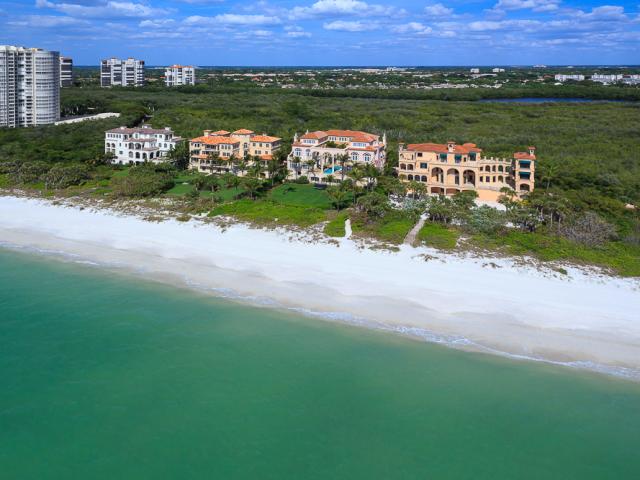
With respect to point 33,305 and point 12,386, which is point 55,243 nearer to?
point 33,305

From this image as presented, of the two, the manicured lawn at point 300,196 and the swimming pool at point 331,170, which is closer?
the manicured lawn at point 300,196

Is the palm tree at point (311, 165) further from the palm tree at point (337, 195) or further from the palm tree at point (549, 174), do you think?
the palm tree at point (549, 174)

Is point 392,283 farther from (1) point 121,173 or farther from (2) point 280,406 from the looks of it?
(1) point 121,173

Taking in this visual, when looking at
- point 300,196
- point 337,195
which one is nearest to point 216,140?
point 300,196

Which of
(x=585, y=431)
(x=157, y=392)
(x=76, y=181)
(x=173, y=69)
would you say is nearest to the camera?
(x=585, y=431)

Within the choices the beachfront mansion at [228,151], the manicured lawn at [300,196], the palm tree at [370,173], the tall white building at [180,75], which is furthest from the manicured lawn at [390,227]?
the tall white building at [180,75]

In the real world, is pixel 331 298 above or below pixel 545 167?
below

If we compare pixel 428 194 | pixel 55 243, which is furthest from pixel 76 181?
pixel 428 194
